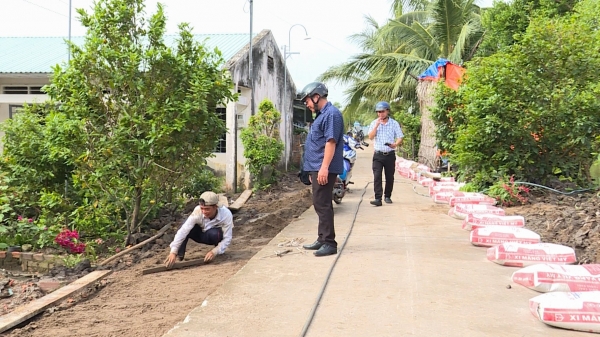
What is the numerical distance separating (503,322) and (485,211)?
3.44 metres

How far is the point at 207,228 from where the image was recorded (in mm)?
5695

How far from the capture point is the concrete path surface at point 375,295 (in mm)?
3340

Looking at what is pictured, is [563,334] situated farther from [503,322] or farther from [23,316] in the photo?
[23,316]

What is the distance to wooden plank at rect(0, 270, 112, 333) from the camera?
12.9 feet

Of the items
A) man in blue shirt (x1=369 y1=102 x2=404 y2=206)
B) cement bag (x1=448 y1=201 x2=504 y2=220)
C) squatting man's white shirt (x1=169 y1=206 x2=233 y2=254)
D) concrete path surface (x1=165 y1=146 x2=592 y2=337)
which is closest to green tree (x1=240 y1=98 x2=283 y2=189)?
man in blue shirt (x1=369 y1=102 x2=404 y2=206)

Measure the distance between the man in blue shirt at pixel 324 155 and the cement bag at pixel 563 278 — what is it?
6.33ft

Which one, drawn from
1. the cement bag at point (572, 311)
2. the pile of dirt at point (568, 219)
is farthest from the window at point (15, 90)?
the cement bag at point (572, 311)

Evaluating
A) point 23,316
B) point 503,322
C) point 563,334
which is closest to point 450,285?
point 503,322

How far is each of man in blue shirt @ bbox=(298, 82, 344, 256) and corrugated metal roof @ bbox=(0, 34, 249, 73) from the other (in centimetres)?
977

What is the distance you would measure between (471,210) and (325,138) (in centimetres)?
275

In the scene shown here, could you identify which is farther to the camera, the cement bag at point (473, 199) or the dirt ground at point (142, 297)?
the cement bag at point (473, 199)

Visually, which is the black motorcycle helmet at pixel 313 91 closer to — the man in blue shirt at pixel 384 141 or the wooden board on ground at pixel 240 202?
the man in blue shirt at pixel 384 141

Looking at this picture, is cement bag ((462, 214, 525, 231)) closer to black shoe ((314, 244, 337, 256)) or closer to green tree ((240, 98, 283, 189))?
black shoe ((314, 244, 337, 256))

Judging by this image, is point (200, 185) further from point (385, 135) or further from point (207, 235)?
point (207, 235)
